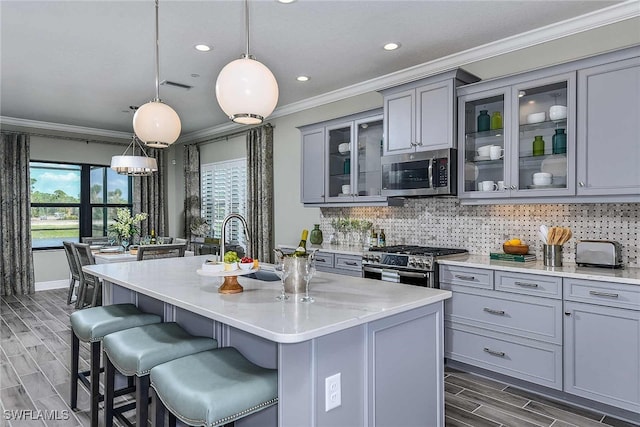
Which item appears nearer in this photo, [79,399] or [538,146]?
[79,399]

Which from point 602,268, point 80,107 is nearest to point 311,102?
point 80,107

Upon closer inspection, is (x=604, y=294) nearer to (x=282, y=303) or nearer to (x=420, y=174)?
(x=420, y=174)

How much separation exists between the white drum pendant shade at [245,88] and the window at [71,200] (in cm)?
635

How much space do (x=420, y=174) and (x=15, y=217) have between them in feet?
20.5

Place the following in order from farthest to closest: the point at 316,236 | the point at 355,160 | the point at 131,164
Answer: the point at 316,236 → the point at 131,164 → the point at 355,160

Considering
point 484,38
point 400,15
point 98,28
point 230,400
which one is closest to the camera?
point 230,400

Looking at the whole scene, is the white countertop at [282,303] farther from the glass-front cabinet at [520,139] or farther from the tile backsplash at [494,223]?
the tile backsplash at [494,223]

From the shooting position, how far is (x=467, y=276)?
334 centimetres

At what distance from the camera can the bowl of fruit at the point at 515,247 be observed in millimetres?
3413

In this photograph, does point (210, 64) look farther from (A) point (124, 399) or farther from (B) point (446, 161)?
(A) point (124, 399)

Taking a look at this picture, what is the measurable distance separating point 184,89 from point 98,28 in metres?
1.62

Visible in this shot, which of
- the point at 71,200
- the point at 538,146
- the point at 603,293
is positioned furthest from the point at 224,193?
the point at 603,293

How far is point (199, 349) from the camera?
82.9 inches

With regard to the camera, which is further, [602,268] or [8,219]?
[8,219]
